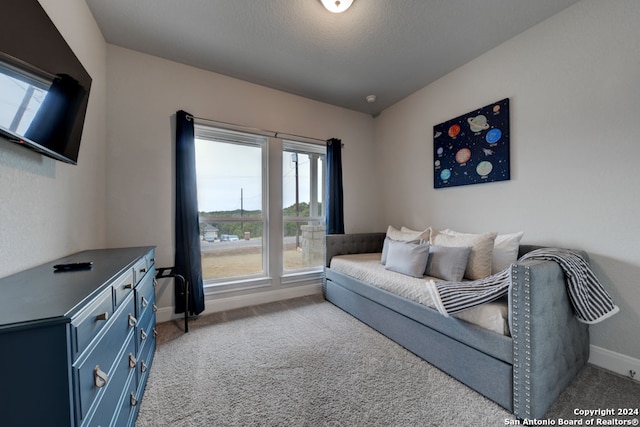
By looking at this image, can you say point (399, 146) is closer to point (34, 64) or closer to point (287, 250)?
point (287, 250)

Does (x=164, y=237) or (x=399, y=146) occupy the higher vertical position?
(x=399, y=146)

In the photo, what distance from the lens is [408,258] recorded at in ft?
7.38

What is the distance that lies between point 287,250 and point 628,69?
334cm

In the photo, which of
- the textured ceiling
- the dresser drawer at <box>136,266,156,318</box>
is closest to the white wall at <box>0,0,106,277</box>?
the textured ceiling

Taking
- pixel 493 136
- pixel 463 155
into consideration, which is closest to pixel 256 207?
pixel 463 155

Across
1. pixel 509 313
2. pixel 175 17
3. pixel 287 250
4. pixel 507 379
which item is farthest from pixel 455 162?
pixel 175 17

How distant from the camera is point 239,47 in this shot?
7.66 ft

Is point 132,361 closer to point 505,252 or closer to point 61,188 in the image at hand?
point 61,188

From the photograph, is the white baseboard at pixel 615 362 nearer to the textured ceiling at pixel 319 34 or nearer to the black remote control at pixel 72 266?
the textured ceiling at pixel 319 34

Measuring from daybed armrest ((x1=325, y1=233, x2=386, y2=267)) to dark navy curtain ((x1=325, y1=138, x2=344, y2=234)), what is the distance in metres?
0.19

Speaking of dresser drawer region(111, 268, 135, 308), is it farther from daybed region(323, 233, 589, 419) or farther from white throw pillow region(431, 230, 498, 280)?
white throw pillow region(431, 230, 498, 280)

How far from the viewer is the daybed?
1.27 metres

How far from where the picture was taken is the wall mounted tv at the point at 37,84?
956 millimetres

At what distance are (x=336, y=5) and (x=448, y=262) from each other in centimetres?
220
